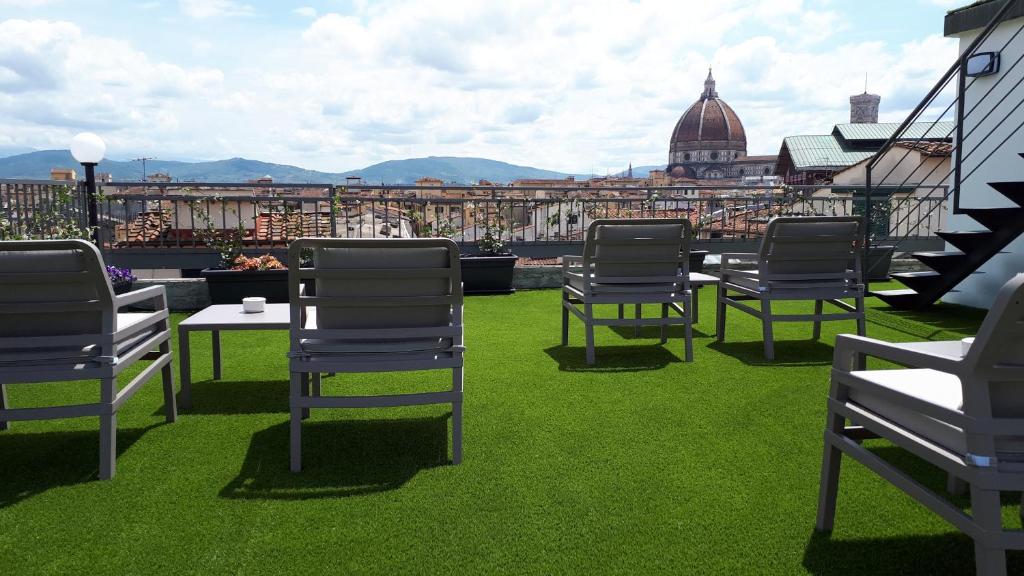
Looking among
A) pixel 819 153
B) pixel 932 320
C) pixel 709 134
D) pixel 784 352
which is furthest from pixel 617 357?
pixel 709 134

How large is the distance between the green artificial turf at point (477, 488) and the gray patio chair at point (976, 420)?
42 centimetres

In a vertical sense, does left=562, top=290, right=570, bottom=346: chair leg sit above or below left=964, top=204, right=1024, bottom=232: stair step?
below

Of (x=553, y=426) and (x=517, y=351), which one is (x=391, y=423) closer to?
(x=553, y=426)

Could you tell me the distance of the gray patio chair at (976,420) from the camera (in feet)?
4.81

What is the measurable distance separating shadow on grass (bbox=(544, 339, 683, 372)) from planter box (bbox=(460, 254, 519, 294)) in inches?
117

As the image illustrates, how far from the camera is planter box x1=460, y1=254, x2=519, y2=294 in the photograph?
772 centimetres

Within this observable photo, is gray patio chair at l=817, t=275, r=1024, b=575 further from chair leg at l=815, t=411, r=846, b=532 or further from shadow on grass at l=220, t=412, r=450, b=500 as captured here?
shadow on grass at l=220, t=412, r=450, b=500

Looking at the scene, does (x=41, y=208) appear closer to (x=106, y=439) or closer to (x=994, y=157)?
(x=106, y=439)

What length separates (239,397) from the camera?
11.9 feet

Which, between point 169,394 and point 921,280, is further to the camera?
point 921,280

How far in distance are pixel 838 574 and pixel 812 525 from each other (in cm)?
28

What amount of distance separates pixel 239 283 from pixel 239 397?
2.98 metres

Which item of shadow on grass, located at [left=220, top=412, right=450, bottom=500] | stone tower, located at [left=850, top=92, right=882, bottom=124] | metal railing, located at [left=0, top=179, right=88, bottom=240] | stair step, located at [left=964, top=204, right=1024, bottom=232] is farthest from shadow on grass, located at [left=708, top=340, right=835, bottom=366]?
stone tower, located at [left=850, top=92, right=882, bottom=124]

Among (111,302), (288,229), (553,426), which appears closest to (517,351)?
(553,426)
